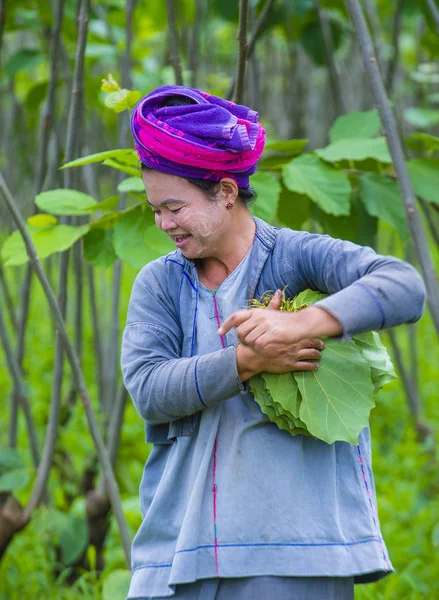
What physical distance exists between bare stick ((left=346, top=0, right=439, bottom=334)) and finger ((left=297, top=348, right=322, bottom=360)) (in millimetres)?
270

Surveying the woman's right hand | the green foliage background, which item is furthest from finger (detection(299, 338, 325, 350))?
the green foliage background

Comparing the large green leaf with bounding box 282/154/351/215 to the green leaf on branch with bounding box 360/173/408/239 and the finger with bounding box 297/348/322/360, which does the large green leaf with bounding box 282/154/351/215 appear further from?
the finger with bounding box 297/348/322/360

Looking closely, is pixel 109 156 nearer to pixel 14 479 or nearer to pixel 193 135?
pixel 193 135

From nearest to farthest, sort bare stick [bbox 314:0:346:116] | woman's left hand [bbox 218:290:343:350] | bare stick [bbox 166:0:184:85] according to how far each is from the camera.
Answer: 1. woman's left hand [bbox 218:290:343:350]
2. bare stick [bbox 166:0:184:85]
3. bare stick [bbox 314:0:346:116]

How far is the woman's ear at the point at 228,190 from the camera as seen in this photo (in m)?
1.28

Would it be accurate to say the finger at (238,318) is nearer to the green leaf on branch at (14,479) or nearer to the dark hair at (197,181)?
the dark hair at (197,181)

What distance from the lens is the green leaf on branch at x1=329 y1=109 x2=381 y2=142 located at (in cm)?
197

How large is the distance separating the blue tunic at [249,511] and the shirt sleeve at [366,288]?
15 centimetres

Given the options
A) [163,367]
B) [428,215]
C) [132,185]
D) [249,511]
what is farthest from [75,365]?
[428,215]

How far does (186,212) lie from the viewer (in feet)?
4.14

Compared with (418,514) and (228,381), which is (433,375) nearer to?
(418,514)

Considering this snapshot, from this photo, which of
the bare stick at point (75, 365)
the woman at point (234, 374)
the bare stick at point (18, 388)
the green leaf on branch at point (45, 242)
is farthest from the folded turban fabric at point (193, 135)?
the bare stick at point (18, 388)

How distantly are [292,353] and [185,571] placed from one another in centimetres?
36

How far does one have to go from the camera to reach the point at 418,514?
2934 mm
